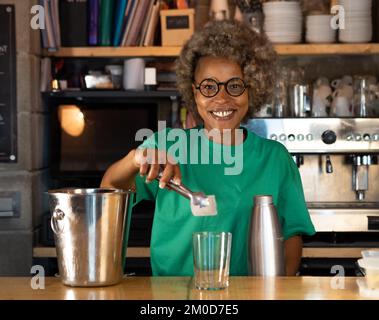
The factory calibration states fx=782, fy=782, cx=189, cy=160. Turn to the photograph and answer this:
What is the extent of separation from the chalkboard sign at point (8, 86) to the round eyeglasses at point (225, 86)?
157 centimetres

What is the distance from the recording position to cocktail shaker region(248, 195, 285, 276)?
2059 millimetres

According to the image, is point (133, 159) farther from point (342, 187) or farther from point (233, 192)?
point (342, 187)

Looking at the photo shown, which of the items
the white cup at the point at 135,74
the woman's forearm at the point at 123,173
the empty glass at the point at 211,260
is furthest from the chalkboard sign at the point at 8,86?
the empty glass at the point at 211,260

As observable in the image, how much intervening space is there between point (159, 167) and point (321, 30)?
2.23 meters

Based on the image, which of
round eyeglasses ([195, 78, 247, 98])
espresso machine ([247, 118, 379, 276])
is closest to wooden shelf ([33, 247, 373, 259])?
espresso machine ([247, 118, 379, 276])

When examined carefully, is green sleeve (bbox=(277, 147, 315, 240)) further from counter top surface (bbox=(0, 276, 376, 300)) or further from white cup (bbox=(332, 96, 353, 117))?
white cup (bbox=(332, 96, 353, 117))

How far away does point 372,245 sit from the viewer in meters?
3.73

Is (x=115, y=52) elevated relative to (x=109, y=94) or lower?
elevated

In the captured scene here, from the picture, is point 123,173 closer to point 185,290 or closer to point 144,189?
point 144,189

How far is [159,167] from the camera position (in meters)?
1.91

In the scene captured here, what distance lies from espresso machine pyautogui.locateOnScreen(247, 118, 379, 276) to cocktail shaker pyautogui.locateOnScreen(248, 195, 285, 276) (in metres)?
1.70

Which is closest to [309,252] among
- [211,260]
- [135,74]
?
[135,74]

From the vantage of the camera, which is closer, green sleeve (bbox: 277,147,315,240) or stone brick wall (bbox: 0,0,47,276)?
green sleeve (bbox: 277,147,315,240)

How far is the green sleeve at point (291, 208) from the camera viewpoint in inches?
94.4
